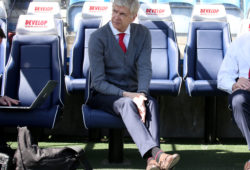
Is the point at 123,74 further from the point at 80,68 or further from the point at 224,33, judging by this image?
the point at 224,33

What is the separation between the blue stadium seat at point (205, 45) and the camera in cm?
374

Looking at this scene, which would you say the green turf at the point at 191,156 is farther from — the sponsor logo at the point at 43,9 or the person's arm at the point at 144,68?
the sponsor logo at the point at 43,9

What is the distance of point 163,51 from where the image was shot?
374 cm

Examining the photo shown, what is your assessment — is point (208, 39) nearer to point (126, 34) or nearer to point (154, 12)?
point (154, 12)

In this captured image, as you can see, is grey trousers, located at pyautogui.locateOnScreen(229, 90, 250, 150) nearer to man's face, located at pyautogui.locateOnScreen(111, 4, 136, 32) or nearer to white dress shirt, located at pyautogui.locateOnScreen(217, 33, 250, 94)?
white dress shirt, located at pyautogui.locateOnScreen(217, 33, 250, 94)

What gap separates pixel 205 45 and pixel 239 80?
4.44 feet

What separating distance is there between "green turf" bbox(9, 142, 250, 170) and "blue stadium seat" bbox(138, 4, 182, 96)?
45cm

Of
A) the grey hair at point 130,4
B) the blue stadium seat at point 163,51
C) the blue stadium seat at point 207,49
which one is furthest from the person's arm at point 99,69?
the blue stadium seat at point 207,49

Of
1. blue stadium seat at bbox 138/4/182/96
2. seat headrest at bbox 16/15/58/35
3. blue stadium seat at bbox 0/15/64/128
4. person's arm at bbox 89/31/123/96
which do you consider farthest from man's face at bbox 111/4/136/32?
blue stadium seat at bbox 138/4/182/96

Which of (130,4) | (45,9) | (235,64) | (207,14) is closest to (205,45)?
(207,14)

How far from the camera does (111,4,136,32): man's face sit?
254 centimetres

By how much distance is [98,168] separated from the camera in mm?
2578

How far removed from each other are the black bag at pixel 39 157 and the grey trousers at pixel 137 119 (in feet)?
0.93

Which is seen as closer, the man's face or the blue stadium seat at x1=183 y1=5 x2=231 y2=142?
the man's face
